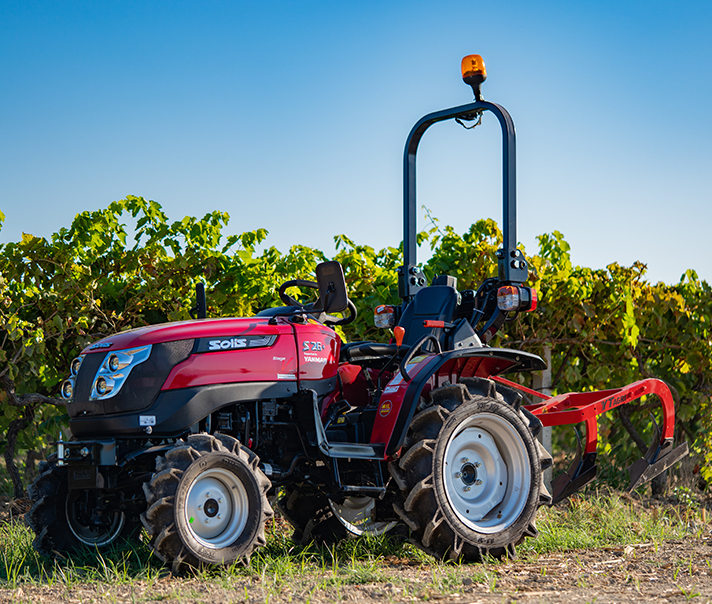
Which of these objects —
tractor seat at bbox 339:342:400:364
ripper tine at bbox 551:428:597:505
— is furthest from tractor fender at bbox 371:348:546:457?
ripper tine at bbox 551:428:597:505

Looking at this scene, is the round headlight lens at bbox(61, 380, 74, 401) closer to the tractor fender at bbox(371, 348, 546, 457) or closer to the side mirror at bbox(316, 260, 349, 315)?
the side mirror at bbox(316, 260, 349, 315)

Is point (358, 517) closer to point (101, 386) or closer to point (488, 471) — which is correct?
point (488, 471)

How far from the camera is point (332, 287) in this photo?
4766 mm

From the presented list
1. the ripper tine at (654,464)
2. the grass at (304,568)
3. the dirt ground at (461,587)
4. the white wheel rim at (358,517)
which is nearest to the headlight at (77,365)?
the grass at (304,568)

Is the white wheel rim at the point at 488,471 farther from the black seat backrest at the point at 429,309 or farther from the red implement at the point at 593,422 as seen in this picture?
the black seat backrest at the point at 429,309

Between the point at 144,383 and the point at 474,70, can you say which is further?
the point at 474,70

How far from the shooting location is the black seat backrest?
557 centimetres

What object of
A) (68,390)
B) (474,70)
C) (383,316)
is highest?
(474,70)

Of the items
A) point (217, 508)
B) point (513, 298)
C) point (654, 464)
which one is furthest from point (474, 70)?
point (217, 508)

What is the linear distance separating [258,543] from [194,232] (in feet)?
10.8

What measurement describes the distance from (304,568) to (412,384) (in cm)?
119

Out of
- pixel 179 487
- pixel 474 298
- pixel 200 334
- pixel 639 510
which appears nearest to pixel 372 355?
pixel 474 298

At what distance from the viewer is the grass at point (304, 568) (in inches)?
153

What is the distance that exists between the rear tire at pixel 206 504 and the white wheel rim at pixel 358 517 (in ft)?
5.03
